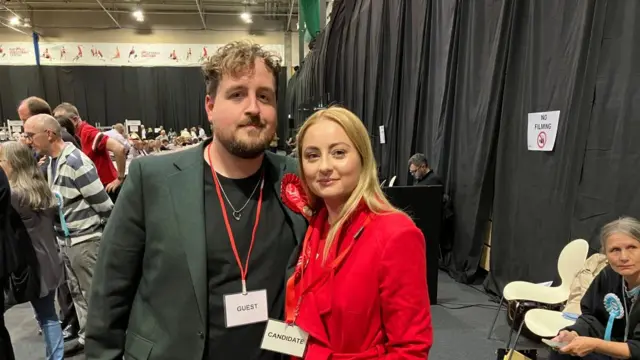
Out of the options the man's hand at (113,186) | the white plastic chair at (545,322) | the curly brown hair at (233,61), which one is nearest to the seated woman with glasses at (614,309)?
the white plastic chair at (545,322)

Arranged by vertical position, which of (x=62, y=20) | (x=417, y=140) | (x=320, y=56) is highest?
(x=62, y=20)

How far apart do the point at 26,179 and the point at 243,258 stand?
1.96 metres

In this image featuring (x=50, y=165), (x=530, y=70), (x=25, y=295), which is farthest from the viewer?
(x=530, y=70)

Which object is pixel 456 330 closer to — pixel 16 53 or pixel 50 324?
pixel 50 324

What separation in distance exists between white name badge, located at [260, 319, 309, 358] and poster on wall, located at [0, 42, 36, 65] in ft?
62.7

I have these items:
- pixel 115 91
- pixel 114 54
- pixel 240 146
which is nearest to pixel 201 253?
pixel 240 146

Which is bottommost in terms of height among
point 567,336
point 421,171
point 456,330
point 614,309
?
point 456,330

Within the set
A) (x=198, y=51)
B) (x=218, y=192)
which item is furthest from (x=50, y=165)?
(x=198, y=51)

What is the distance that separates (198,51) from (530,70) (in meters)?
15.8

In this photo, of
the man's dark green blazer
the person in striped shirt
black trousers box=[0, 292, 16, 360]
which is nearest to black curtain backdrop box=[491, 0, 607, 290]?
the man's dark green blazer

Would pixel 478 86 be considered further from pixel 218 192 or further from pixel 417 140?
pixel 218 192

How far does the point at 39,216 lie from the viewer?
→ 2447 millimetres

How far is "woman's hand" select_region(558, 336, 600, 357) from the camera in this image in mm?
1893

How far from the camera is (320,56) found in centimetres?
1052
